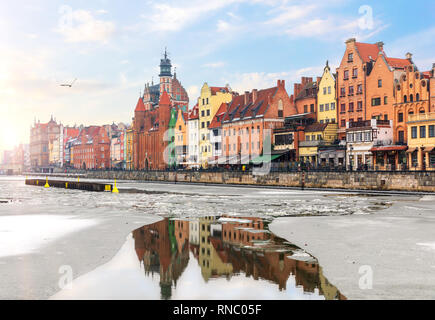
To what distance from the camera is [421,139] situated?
183 feet

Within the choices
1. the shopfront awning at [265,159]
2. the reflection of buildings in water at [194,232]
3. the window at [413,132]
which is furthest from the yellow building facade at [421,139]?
the reflection of buildings in water at [194,232]

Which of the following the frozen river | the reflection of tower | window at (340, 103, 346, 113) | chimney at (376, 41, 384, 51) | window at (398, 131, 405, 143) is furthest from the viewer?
the reflection of tower

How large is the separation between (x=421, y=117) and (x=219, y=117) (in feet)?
154

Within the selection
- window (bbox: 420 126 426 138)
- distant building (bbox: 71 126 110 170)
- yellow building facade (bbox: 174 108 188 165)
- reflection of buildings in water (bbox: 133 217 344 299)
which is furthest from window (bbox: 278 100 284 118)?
distant building (bbox: 71 126 110 170)

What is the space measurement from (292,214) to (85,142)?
557 feet

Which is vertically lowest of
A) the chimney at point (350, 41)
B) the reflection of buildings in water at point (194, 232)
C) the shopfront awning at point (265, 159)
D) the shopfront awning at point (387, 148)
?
the reflection of buildings in water at point (194, 232)

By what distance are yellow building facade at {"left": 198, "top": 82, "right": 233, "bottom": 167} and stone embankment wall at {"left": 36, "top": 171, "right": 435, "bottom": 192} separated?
15546 millimetres

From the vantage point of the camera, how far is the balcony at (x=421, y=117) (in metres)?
54.7

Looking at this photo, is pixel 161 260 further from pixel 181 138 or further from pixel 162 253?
pixel 181 138

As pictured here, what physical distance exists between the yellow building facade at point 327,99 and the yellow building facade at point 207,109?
2875 centimetres

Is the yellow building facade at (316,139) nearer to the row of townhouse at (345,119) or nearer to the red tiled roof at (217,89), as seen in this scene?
the row of townhouse at (345,119)

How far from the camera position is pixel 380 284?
9.18 meters

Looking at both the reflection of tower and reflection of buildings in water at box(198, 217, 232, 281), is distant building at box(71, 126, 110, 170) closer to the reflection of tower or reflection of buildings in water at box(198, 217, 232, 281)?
the reflection of tower

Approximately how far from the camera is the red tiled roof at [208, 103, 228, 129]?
95.4 m
